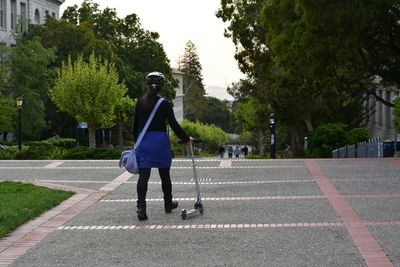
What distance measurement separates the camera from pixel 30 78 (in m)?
48.1

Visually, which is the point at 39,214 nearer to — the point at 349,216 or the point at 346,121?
the point at 349,216

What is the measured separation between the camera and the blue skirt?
9.86 meters

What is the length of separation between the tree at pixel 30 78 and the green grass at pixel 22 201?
34384 millimetres

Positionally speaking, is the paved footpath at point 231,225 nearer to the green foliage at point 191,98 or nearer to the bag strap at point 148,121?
the bag strap at point 148,121

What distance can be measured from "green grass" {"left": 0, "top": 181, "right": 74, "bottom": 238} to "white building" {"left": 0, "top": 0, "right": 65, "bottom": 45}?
4315 centimetres

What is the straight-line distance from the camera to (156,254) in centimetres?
762

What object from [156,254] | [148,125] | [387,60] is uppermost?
[387,60]

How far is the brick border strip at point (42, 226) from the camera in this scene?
791cm

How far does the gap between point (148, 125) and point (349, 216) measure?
8.24ft

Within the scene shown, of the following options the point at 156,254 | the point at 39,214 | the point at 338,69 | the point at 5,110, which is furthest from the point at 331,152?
the point at 156,254

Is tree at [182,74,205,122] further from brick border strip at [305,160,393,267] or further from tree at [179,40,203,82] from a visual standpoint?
brick border strip at [305,160,393,267]

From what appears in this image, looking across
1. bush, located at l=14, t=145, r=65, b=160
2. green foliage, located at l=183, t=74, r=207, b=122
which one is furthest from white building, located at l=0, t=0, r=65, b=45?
green foliage, located at l=183, t=74, r=207, b=122

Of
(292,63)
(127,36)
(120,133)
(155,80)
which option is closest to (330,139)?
(292,63)

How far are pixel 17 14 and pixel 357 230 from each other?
179ft
